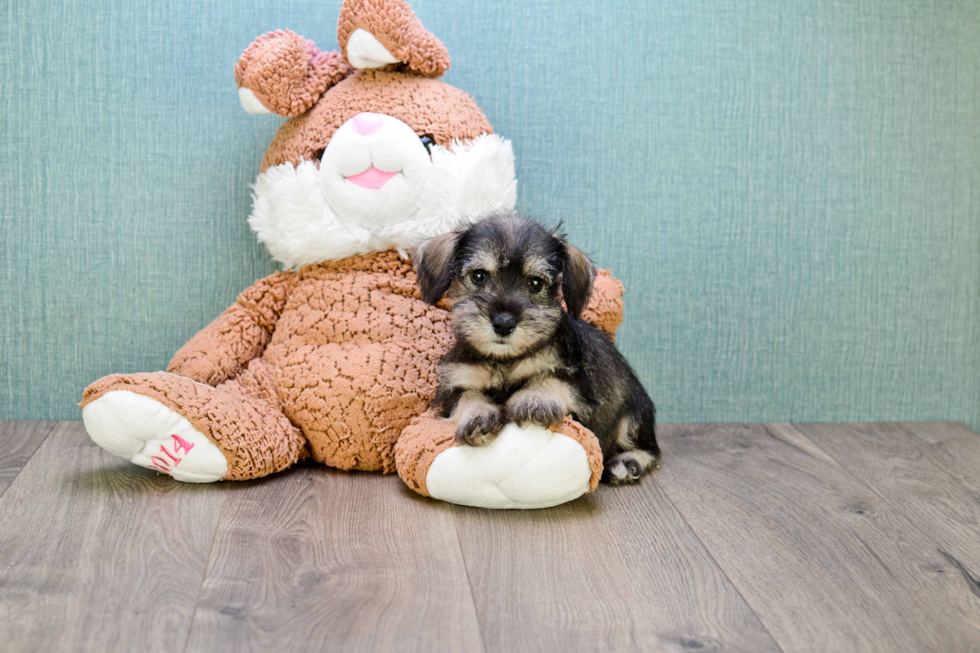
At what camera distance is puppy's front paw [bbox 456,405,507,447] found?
6.57ft

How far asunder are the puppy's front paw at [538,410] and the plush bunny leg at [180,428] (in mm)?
693

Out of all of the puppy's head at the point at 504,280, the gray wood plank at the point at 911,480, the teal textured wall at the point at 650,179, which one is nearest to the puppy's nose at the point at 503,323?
the puppy's head at the point at 504,280

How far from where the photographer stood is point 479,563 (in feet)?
5.90

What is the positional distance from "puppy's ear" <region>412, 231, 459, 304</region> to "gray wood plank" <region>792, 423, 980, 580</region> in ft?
4.42

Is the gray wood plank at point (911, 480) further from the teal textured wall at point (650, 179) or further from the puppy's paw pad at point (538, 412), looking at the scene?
the puppy's paw pad at point (538, 412)

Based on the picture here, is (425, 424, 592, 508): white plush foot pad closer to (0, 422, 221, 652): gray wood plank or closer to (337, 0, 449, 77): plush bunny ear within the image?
Answer: (0, 422, 221, 652): gray wood plank

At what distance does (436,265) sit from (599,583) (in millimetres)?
884

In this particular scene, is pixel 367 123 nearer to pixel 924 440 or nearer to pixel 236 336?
pixel 236 336

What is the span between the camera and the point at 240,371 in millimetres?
2471

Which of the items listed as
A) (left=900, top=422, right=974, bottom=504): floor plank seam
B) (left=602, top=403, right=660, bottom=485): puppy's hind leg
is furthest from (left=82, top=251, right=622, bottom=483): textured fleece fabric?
(left=900, top=422, right=974, bottom=504): floor plank seam

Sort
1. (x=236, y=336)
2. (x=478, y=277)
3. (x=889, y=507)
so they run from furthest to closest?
(x=236, y=336), (x=889, y=507), (x=478, y=277)

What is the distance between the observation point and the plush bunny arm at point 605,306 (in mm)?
2520

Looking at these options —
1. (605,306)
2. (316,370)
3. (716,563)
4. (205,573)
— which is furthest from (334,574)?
(605,306)

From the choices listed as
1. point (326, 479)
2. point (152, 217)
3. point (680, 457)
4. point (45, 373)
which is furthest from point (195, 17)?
point (680, 457)
